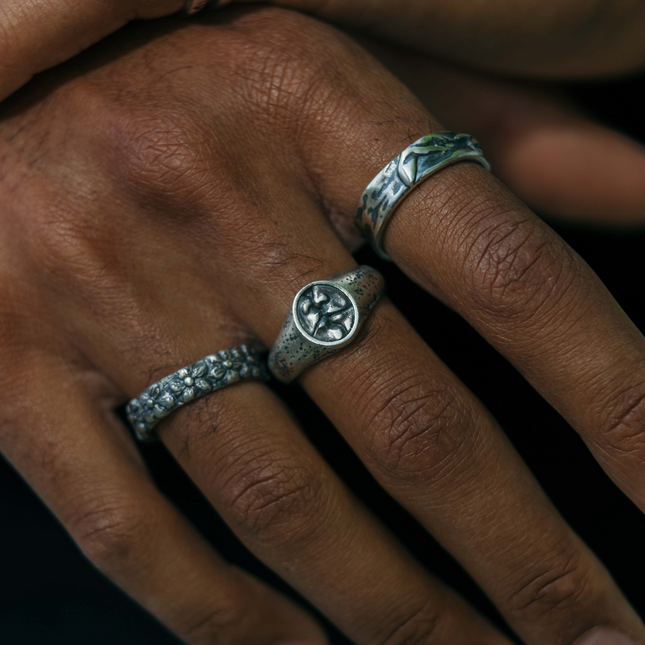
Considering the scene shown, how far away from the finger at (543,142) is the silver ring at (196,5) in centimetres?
39

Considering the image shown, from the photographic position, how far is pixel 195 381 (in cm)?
102

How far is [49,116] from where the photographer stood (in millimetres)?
1120

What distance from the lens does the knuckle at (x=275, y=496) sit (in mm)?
1010

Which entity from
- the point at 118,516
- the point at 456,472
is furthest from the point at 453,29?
the point at 118,516

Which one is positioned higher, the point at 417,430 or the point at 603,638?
the point at 417,430

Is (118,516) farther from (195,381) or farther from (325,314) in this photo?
(325,314)

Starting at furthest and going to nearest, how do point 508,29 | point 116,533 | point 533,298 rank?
point 508,29
point 116,533
point 533,298

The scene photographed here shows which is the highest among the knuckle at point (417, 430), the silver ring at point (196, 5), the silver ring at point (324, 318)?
the silver ring at point (196, 5)

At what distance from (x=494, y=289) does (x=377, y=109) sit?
1.27 feet

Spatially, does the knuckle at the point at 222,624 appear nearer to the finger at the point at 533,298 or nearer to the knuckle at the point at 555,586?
the knuckle at the point at 555,586

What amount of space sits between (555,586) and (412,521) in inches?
17.8

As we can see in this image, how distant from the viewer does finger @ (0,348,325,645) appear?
42.3 inches

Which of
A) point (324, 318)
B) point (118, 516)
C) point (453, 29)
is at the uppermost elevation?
point (453, 29)

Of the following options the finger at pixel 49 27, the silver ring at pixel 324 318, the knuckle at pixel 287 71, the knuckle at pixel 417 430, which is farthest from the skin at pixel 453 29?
the knuckle at pixel 417 430
